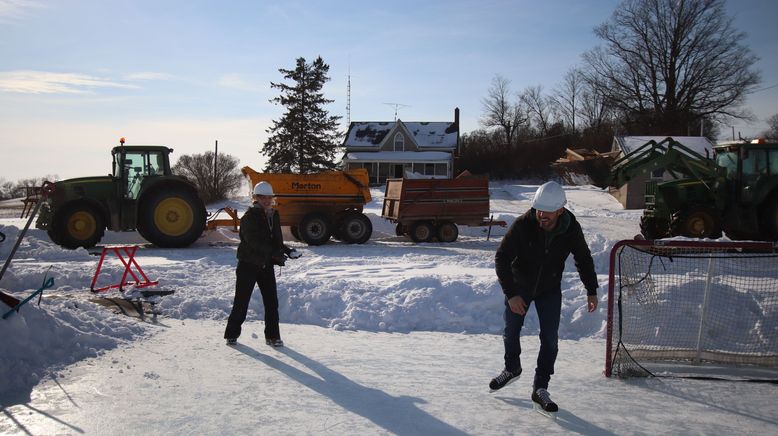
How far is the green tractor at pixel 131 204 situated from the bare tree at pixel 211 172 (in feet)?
78.1

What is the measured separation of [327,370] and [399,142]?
43.0 m

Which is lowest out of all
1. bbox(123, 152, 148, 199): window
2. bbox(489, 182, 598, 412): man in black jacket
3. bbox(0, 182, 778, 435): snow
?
bbox(0, 182, 778, 435): snow

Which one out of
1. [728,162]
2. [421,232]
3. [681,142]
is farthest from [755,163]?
[681,142]

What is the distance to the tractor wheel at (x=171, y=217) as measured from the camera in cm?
1462

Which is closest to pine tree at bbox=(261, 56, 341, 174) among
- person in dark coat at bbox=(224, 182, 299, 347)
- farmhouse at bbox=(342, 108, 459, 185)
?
farmhouse at bbox=(342, 108, 459, 185)

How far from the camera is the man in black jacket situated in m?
4.60

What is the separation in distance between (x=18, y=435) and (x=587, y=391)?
4.12m

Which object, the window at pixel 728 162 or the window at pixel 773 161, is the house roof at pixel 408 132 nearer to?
the window at pixel 728 162

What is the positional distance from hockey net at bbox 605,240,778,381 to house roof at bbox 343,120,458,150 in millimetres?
41286

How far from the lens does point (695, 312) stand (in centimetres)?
676

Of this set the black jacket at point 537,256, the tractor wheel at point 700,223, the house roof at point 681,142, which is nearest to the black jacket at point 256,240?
the black jacket at point 537,256

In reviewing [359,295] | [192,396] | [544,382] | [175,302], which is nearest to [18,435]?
[192,396]

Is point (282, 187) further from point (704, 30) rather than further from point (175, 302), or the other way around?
point (704, 30)

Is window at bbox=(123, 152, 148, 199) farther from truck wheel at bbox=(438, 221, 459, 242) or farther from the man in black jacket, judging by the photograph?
the man in black jacket
